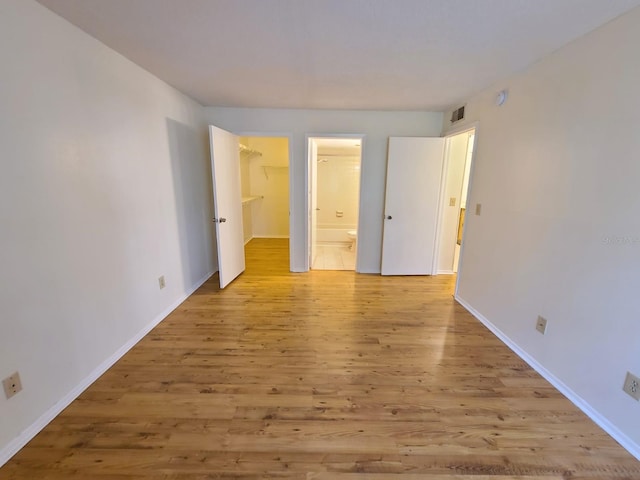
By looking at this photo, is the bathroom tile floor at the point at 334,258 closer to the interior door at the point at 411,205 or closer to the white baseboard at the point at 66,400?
the interior door at the point at 411,205

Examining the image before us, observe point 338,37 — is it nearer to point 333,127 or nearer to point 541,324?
point 333,127

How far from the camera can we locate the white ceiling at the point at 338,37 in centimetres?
146

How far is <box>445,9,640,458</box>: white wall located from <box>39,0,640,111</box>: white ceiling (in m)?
0.25

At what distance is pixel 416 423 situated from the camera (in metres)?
1.57

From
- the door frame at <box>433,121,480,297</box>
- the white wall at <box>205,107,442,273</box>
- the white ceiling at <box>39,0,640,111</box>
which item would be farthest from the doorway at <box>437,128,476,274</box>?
the white ceiling at <box>39,0,640,111</box>

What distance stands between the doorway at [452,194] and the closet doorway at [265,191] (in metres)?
3.04

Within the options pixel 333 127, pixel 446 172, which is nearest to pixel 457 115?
pixel 446 172

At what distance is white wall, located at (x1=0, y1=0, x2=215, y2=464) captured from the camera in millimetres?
1361

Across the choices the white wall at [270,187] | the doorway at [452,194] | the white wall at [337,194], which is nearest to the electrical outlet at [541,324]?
the doorway at [452,194]

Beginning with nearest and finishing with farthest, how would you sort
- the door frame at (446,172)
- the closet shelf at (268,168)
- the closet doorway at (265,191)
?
the door frame at (446,172)
the closet doorway at (265,191)
the closet shelf at (268,168)

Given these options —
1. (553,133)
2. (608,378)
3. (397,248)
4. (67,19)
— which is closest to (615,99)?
(553,133)

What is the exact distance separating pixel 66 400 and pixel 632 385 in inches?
125

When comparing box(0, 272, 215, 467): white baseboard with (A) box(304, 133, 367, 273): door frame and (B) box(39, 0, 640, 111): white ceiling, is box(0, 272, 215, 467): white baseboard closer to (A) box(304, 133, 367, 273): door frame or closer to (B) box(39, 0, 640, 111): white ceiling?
(A) box(304, 133, 367, 273): door frame

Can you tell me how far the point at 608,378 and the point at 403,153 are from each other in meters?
2.89
